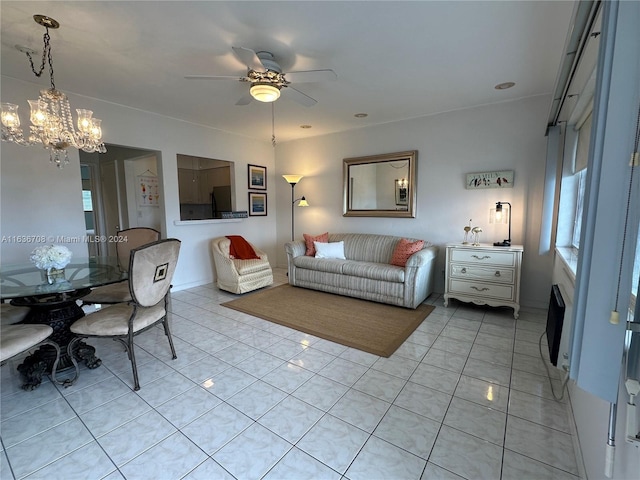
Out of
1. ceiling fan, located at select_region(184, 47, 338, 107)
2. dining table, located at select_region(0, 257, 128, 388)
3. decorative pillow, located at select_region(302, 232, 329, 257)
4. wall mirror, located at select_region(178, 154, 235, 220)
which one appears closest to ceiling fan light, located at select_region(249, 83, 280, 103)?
ceiling fan, located at select_region(184, 47, 338, 107)

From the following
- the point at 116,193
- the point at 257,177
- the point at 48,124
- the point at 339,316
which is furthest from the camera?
the point at 257,177

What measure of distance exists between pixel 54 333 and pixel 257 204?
3735 millimetres

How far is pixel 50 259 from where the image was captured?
87.3 inches

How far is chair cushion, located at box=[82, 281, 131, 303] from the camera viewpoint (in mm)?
2629

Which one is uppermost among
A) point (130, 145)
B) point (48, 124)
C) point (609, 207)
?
point (130, 145)

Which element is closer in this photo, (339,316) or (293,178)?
(339,316)

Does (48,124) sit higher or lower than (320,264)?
higher

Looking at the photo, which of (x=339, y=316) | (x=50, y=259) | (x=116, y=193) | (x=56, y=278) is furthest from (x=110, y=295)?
(x=116, y=193)

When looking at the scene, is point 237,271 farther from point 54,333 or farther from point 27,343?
point 27,343

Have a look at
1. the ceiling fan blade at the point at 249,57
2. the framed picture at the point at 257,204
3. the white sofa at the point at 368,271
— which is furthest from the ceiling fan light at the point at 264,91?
the framed picture at the point at 257,204

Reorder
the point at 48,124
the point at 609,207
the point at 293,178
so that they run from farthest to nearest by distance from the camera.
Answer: the point at 293,178, the point at 48,124, the point at 609,207

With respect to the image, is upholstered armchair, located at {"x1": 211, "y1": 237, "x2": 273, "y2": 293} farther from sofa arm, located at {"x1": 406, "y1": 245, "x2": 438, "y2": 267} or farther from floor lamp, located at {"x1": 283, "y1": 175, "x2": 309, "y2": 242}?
sofa arm, located at {"x1": 406, "y1": 245, "x2": 438, "y2": 267}

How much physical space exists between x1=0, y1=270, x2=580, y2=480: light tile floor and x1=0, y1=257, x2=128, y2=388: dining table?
15 centimetres

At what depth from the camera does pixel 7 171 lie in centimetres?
291
